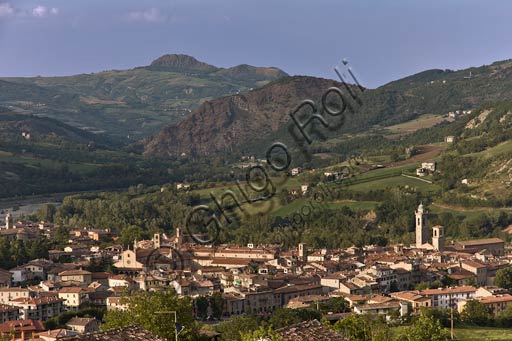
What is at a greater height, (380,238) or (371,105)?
(371,105)

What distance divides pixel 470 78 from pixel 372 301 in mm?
155564

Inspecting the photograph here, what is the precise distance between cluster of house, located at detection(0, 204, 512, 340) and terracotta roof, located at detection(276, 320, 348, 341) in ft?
62.9

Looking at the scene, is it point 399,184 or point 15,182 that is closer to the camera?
point 399,184

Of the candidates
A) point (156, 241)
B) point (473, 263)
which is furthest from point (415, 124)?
point (473, 263)

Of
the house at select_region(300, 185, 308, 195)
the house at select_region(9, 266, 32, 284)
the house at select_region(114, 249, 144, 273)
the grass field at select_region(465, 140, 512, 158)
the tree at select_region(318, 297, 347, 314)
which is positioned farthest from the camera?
the grass field at select_region(465, 140, 512, 158)

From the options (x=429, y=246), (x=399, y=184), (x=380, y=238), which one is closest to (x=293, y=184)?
(x=399, y=184)

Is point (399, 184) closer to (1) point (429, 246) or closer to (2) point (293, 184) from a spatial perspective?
(2) point (293, 184)

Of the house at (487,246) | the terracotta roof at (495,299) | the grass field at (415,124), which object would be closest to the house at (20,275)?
the terracotta roof at (495,299)

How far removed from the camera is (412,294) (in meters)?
46.3

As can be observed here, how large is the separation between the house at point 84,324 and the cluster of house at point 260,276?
2.8 inches

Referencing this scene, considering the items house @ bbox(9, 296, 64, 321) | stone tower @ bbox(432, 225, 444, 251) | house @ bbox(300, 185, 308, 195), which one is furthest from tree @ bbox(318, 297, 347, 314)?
house @ bbox(300, 185, 308, 195)

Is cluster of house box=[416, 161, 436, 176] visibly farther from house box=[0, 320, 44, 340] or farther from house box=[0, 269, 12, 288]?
house box=[0, 320, 44, 340]

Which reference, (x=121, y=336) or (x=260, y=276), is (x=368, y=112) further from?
(x=121, y=336)

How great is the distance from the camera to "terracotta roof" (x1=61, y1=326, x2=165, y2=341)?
1561cm
